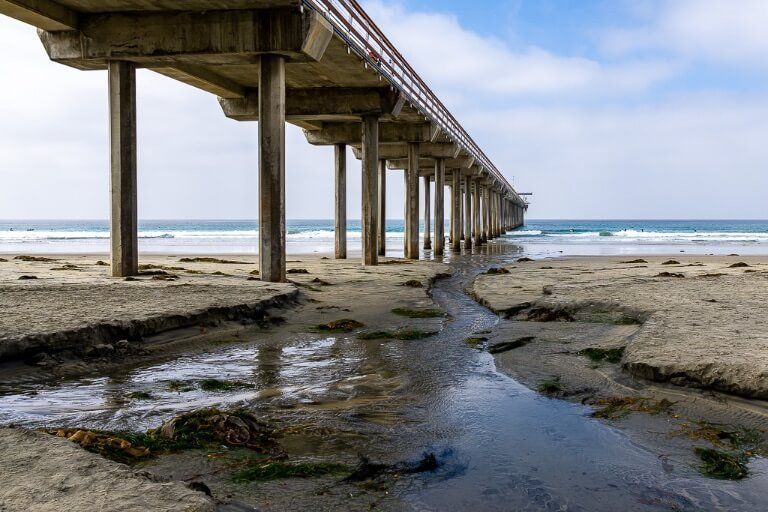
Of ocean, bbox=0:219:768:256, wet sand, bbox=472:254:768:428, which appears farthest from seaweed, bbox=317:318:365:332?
ocean, bbox=0:219:768:256

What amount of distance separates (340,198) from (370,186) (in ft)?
15.3

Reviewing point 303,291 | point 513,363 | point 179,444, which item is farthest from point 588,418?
point 303,291

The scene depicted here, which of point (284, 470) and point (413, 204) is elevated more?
point (413, 204)

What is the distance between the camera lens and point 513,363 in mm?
6016

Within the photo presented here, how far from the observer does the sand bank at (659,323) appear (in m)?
4.88

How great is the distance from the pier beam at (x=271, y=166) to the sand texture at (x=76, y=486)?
8938 mm

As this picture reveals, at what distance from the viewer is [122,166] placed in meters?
12.2

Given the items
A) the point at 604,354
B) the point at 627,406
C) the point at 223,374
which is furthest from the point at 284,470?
the point at 604,354

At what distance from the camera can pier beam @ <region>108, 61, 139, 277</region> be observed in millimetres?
12211

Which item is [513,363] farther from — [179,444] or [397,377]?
[179,444]

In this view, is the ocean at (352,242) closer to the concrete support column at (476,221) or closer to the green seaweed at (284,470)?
the concrete support column at (476,221)

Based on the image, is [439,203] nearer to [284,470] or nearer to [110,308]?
[110,308]

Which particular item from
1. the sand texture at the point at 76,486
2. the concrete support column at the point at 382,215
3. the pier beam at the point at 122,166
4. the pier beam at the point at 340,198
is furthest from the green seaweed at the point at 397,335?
the concrete support column at the point at 382,215

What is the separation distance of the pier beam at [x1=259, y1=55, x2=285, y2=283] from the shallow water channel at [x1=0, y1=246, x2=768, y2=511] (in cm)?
535
